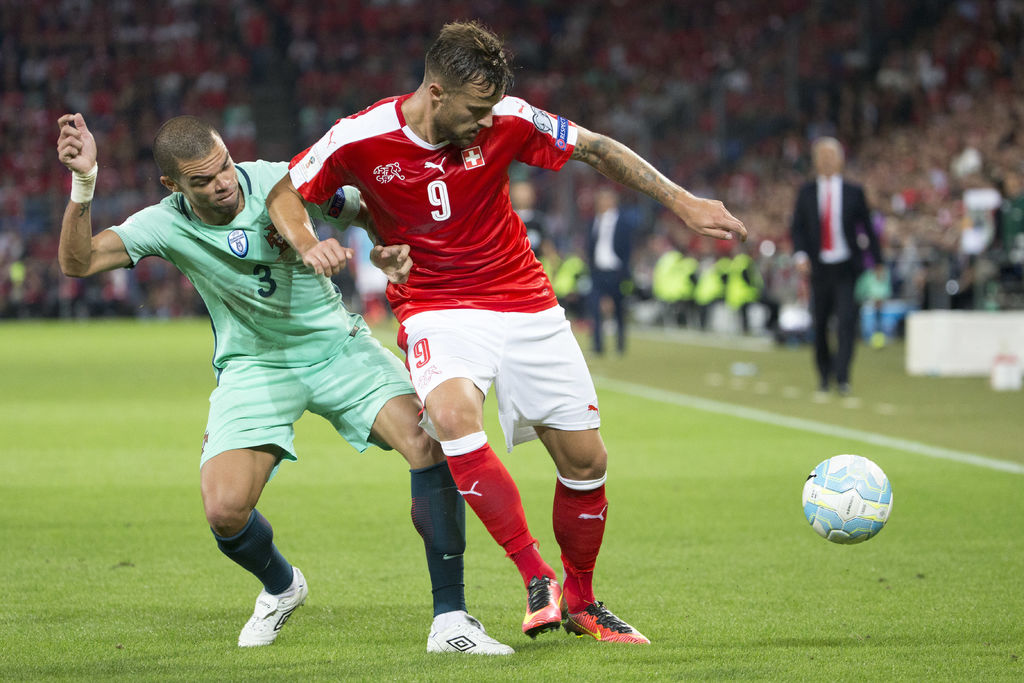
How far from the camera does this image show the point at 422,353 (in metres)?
4.52

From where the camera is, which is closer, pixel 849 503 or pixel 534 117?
pixel 534 117

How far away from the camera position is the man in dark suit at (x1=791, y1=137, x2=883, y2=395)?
40.4 ft

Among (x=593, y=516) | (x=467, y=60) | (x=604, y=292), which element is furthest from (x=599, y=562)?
(x=604, y=292)

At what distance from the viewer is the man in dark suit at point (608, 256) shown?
17.7 meters

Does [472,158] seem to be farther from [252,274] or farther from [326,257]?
[252,274]

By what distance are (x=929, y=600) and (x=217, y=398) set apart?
271 centimetres

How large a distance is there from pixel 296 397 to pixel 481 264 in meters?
0.87

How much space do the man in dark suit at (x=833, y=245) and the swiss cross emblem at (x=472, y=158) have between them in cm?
829

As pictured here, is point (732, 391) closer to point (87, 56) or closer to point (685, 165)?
point (685, 165)

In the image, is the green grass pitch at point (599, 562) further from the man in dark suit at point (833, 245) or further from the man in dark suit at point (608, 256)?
the man in dark suit at point (608, 256)

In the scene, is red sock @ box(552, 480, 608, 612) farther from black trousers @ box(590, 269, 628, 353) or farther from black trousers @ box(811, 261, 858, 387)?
black trousers @ box(590, 269, 628, 353)

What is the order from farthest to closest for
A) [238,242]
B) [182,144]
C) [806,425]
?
[806,425] < [238,242] < [182,144]

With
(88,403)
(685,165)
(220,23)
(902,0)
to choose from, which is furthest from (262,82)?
(88,403)

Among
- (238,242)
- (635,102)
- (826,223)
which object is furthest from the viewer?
(635,102)
